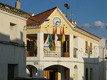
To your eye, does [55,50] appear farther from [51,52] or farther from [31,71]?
[31,71]

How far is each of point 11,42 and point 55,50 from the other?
1197 centimetres

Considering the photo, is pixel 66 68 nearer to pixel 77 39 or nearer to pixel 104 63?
pixel 77 39

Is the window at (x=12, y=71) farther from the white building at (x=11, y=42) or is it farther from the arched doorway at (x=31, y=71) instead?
the arched doorway at (x=31, y=71)

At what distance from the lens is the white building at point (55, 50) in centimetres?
2952

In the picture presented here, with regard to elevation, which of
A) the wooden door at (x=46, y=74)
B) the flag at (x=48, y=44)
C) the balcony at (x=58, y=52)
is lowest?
the wooden door at (x=46, y=74)

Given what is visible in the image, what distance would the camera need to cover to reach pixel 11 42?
19.9 m

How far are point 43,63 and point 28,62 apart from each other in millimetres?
1738

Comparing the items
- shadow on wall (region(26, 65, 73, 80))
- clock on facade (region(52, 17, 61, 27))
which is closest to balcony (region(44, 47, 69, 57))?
shadow on wall (region(26, 65, 73, 80))

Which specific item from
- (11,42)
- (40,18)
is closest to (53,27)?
→ (40,18)

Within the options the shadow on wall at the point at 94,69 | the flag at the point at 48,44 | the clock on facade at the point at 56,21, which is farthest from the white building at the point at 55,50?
the shadow on wall at the point at 94,69

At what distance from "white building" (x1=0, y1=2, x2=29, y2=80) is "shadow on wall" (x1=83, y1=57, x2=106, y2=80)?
50.8ft

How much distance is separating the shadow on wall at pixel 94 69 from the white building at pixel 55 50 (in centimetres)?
120

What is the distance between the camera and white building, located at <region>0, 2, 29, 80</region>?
19047 mm

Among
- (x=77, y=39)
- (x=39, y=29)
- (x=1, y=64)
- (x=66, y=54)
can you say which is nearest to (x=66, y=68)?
(x=66, y=54)
